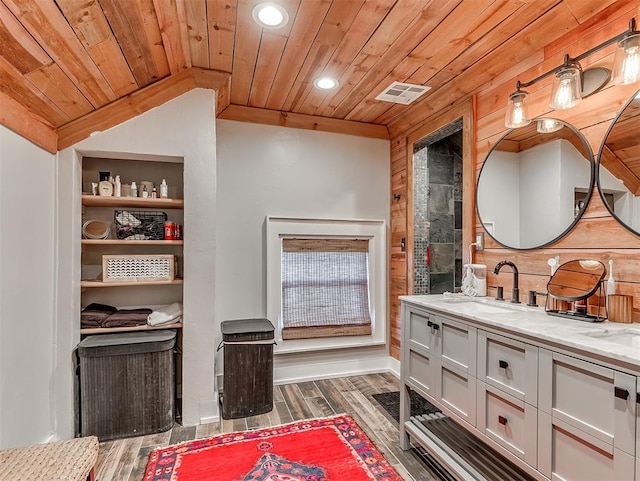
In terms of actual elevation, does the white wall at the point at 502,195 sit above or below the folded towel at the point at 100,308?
above

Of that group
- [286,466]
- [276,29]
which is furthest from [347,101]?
[286,466]

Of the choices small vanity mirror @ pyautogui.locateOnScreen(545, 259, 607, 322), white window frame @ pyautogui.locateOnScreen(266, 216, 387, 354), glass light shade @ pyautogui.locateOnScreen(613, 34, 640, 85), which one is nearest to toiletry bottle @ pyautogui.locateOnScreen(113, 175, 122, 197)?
white window frame @ pyautogui.locateOnScreen(266, 216, 387, 354)

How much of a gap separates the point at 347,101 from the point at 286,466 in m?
2.77

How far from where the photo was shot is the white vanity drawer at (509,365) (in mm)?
1414

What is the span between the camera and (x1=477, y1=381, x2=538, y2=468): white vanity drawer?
56.1 inches

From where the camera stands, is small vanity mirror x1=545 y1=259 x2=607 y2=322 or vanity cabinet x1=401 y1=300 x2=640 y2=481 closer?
vanity cabinet x1=401 y1=300 x2=640 y2=481

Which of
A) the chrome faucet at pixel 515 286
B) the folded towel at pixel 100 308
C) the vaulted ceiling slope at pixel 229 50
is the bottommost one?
the folded towel at pixel 100 308

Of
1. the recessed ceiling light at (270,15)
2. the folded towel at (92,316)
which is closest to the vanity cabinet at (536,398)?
the recessed ceiling light at (270,15)

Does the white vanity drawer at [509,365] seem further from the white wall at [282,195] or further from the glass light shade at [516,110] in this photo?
the white wall at [282,195]

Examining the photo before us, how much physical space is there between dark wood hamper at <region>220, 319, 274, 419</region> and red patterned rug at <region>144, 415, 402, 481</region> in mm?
267

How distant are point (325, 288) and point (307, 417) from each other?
1180 millimetres

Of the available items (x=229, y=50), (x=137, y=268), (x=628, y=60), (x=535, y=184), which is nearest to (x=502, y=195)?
(x=535, y=184)

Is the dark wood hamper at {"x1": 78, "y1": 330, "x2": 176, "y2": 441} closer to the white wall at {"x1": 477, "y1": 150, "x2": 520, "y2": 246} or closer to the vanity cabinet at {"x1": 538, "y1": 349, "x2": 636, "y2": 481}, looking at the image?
the vanity cabinet at {"x1": 538, "y1": 349, "x2": 636, "y2": 481}

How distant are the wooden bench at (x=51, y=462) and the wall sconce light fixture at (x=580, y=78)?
8.96 ft
